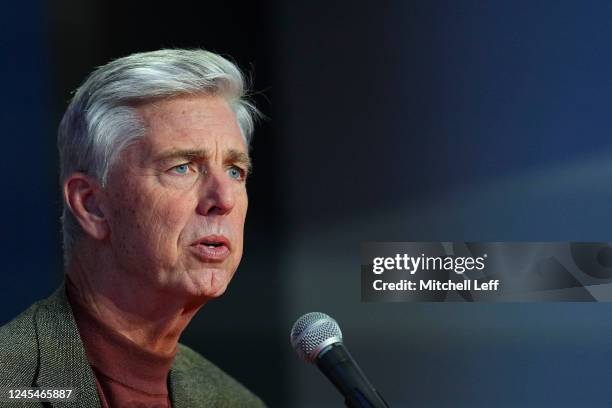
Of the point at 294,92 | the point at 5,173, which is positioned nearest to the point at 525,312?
the point at 294,92

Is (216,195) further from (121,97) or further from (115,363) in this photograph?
(115,363)

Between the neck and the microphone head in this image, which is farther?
the neck

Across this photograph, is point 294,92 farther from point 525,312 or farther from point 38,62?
point 525,312

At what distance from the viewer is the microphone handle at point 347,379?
5.59 feet

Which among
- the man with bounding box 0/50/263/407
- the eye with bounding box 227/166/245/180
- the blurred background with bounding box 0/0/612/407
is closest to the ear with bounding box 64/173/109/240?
the man with bounding box 0/50/263/407

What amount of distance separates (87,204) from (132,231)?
4.7 inches

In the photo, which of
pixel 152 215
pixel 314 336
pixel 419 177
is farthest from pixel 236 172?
pixel 314 336

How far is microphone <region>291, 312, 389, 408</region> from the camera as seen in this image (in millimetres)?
1710

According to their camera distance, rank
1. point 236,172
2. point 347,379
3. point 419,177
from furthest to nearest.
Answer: point 419,177, point 236,172, point 347,379

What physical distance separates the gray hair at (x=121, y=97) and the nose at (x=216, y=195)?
0.16 meters

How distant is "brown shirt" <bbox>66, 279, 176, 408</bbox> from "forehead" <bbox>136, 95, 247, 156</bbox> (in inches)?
15.4

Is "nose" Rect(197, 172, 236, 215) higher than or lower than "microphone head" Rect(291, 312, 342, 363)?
higher

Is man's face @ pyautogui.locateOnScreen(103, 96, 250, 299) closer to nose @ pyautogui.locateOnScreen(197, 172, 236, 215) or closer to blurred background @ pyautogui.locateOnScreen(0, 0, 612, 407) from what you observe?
Result: nose @ pyautogui.locateOnScreen(197, 172, 236, 215)

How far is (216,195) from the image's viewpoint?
2289mm
